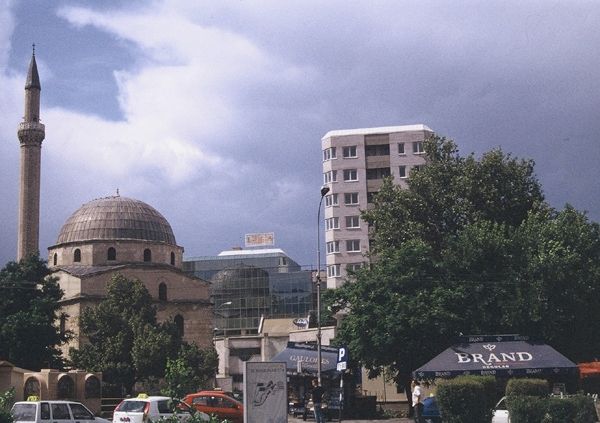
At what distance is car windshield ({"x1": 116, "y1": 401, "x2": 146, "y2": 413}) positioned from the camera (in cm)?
2720

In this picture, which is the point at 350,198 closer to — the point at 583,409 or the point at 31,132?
the point at 31,132

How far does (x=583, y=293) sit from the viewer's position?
119 ft

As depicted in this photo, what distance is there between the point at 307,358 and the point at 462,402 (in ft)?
49.2

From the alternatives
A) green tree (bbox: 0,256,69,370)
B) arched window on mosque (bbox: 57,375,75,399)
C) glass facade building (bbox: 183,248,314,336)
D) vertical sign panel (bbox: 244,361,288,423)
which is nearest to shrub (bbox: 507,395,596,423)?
vertical sign panel (bbox: 244,361,288,423)

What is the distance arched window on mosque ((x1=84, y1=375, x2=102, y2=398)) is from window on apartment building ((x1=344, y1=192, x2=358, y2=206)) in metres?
35.4

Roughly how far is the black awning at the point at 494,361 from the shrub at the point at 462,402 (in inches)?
301

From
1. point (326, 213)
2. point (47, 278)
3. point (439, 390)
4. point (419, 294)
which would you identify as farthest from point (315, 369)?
point (326, 213)

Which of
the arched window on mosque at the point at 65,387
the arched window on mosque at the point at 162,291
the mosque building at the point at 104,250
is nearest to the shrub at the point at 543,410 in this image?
the arched window on mosque at the point at 65,387

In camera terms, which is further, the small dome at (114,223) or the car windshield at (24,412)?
the small dome at (114,223)

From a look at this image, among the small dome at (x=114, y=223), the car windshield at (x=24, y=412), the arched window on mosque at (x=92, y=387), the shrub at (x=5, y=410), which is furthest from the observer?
the small dome at (x=114, y=223)

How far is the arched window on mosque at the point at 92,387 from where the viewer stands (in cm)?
4034

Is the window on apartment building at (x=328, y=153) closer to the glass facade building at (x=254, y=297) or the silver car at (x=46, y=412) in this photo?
the glass facade building at (x=254, y=297)

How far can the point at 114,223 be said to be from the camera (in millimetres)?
66562

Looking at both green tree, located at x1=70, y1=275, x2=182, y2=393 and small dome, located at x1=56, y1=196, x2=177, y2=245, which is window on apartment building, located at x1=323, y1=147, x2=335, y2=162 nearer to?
small dome, located at x1=56, y1=196, x2=177, y2=245
